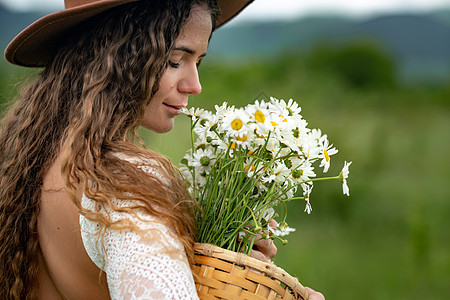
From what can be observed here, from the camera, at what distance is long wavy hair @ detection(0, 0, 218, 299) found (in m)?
1.37

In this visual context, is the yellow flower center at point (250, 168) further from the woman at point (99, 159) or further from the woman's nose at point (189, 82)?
the woman's nose at point (189, 82)

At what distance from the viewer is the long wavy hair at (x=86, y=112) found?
1.37 m

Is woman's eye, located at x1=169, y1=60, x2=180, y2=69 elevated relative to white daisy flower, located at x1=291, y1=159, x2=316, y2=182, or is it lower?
elevated

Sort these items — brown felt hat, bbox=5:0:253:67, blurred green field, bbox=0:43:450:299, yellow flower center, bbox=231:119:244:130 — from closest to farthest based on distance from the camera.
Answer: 1. yellow flower center, bbox=231:119:244:130
2. brown felt hat, bbox=5:0:253:67
3. blurred green field, bbox=0:43:450:299

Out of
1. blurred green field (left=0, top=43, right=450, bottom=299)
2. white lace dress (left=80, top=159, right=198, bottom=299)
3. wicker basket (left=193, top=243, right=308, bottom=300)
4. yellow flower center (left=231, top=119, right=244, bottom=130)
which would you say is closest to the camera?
white lace dress (left=80, top=159, right=198, bottom=299)

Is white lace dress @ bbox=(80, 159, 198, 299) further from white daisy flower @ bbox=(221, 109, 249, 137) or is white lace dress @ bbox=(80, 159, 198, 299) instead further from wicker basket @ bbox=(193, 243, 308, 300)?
white daisy flower @ bbox=(221, 109, 249, 137)

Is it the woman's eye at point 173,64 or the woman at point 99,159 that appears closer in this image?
the woman at point 99,159

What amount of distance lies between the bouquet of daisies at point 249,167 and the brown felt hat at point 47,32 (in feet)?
1.48

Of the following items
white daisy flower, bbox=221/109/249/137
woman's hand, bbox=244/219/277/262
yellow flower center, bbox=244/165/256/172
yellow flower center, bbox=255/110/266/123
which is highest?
yellow flower center, bbox=255/110/266/123

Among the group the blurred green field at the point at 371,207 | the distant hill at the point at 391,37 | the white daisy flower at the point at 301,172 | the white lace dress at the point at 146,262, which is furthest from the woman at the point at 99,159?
the distant hill at the point at 391,37

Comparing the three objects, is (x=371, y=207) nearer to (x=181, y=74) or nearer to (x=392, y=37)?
(x=181, y=74)

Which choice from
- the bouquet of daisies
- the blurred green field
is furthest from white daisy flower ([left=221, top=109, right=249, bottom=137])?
the blurred green field

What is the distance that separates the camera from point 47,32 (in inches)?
63.1

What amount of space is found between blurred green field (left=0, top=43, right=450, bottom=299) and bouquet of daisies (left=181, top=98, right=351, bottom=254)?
0.69 meters
